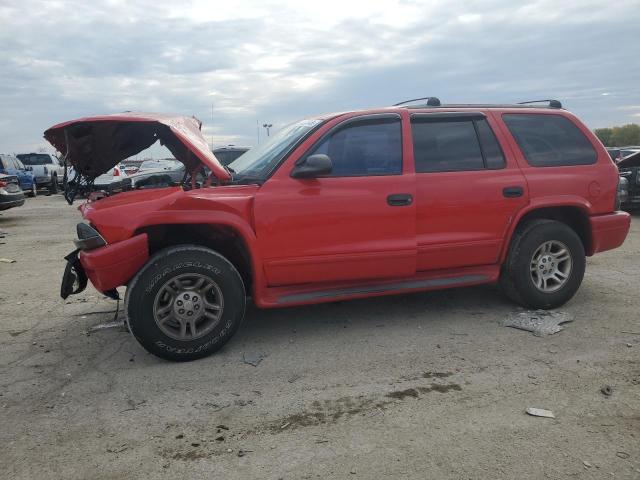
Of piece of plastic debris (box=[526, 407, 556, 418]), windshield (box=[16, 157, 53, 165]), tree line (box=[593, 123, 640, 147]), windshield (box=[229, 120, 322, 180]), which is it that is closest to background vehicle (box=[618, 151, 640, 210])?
windshield (box=[229, 120, 322, 180])

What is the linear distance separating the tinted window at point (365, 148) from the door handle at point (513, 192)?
1013 millimetres

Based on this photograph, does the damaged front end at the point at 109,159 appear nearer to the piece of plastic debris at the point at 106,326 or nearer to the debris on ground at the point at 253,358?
the piece of plastic debris at the point at 106,326

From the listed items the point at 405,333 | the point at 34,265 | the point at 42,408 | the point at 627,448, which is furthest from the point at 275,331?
the point at 34,265

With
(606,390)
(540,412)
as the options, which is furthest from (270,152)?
(606,390)

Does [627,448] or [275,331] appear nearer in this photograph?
[627,448]

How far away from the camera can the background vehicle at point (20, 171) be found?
58.9 feet

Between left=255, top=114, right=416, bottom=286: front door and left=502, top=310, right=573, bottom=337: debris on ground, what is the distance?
1.04m

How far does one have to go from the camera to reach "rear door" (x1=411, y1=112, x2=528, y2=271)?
440 centimetres

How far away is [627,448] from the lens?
8.73 feet

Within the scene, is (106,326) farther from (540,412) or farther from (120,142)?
(540,412)

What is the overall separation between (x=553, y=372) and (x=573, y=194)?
1.99 metres

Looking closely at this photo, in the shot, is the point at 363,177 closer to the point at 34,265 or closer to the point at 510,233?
the point at 510,233

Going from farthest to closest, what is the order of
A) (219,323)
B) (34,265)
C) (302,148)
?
(34,265) → (302,148) → (219,323)

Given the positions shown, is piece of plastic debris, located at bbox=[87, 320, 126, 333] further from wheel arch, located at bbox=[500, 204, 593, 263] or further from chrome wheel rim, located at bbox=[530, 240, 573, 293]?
chrome wheel rim, located at bbox=[530, 240, 573, 293]
